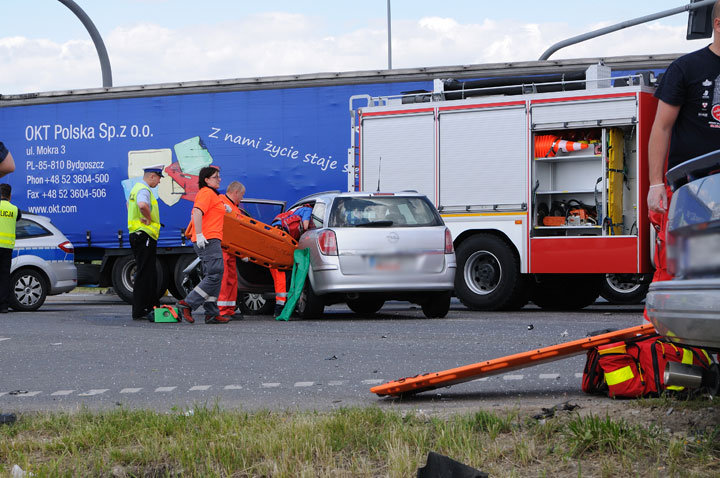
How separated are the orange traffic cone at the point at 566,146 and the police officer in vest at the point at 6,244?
7.48 m

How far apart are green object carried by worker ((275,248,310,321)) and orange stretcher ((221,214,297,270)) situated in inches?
9.2

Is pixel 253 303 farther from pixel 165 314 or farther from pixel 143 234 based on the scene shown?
pixel 143 234

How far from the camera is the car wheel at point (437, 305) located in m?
12.4

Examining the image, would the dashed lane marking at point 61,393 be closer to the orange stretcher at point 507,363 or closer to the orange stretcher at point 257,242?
the orange stretcher at point 507,363

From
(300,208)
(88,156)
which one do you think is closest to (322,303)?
(300,208)

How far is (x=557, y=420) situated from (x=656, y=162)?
1562mm

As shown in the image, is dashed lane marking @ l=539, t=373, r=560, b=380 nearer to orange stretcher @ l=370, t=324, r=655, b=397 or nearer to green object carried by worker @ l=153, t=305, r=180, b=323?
orange stretcher @ l=370, t=324, r=655, b=397

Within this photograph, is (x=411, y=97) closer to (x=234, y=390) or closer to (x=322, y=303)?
(x=322, y=303)

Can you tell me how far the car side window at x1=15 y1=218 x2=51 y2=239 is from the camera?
51.3 ft

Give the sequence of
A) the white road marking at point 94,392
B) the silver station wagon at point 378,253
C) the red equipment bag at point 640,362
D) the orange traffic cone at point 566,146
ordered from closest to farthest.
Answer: the red equipment bag at point 640,362 → the white road marking at point 94,392 → the silver station wagon at point 378,253 → the orange traffic cone at point 566,146

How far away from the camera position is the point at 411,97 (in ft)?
49.5

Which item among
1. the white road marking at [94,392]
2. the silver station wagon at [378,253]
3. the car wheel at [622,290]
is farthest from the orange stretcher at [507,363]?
the car wheel at [622,290]

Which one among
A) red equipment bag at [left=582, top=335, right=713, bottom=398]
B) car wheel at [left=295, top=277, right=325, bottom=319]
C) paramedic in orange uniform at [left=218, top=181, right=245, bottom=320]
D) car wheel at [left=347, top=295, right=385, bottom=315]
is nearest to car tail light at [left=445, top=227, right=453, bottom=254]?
car wheel at [left=295, top=277, right=325, bottom=319]

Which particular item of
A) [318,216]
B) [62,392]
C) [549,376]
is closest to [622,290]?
[318,216]
